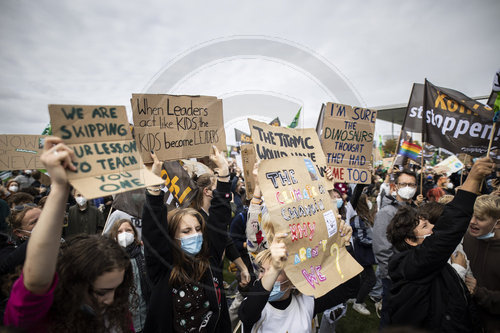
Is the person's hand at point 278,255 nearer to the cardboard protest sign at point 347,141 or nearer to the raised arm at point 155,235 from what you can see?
the raised arm at point 155,235

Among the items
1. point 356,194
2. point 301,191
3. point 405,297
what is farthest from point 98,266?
point 356,194

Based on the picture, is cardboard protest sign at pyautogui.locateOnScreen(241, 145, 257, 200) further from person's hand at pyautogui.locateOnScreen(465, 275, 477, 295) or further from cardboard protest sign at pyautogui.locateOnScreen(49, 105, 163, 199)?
person's hand at pyautogui.locateOnScreen(465, 275, 477, 295)

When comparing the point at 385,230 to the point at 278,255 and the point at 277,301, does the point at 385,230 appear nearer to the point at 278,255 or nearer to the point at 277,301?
the point at 277,301

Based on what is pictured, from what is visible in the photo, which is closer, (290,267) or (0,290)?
(290,267)

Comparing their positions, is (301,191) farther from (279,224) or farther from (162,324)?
(162,324)

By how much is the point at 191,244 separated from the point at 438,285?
195 cm

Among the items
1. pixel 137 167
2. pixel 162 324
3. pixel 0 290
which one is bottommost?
pixel 162 324

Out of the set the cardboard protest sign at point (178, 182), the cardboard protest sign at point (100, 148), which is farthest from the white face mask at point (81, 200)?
the cardboard protest sign at point (100, 148)

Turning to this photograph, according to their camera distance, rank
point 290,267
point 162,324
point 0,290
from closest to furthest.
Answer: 1. point 290,267
2. point 0,290
3. point 162,324

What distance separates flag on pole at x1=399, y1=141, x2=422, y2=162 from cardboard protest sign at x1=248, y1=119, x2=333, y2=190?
17.1 ft

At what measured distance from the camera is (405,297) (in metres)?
1.94

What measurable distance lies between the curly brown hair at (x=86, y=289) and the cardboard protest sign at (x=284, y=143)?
4.01ft

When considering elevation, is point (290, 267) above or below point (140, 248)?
above

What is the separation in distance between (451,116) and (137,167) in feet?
14.4
